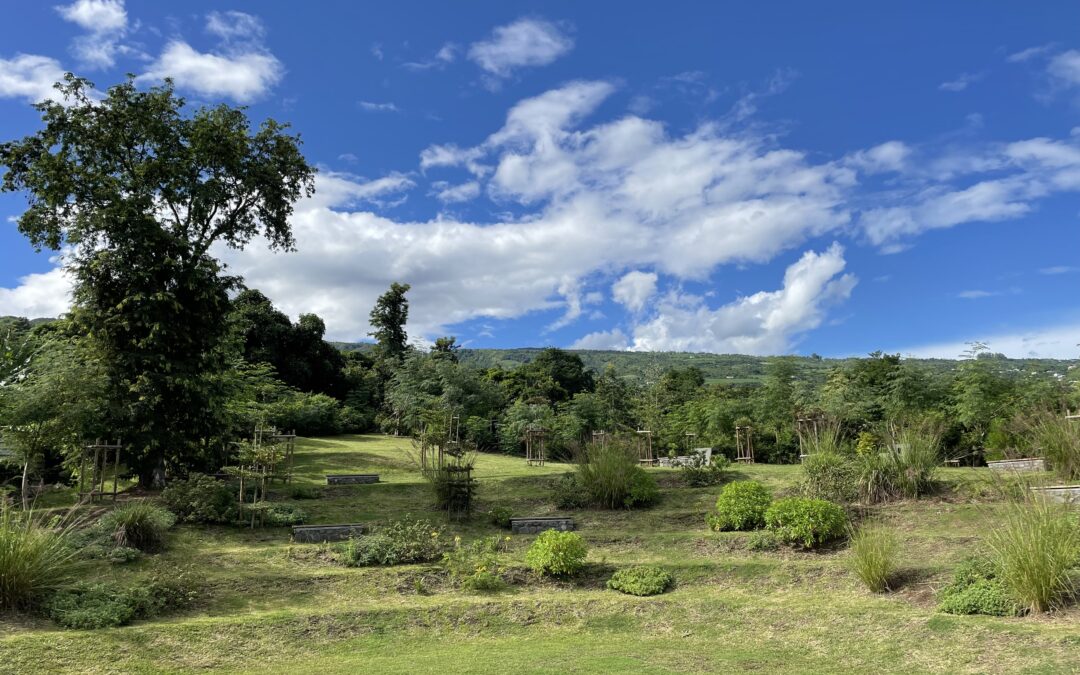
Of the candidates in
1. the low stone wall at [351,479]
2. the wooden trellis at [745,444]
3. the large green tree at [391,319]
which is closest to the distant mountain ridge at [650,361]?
the large green tree at [391,319]

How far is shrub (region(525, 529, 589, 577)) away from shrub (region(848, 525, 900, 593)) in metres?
3.41

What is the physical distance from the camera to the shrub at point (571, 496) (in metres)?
12.8

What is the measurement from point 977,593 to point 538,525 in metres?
6.65

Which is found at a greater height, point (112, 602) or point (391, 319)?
point (391, 319)

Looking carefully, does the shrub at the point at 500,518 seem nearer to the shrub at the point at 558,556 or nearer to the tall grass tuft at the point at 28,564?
the shrub at the point at 558,556

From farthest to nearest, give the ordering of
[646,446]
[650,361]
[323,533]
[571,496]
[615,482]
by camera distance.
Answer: [650,361], [646,446], [571,496], [615,482], [323,533]

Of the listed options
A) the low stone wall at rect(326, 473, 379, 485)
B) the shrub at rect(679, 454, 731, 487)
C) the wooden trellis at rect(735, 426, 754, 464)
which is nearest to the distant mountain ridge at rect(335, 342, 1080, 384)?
the wooden trellis at rect(735, 426, 754, 464)

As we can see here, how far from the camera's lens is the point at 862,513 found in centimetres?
1010

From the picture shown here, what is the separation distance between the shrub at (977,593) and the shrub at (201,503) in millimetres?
10720

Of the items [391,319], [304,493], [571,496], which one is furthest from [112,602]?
[391,319]

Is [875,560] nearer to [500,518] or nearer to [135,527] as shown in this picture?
[500,518]

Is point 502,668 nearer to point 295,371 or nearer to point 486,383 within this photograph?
point 486,383

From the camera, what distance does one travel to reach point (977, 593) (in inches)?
256

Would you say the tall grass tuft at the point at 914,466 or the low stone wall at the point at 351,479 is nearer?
the tall grass tuft at the point at 914,466
